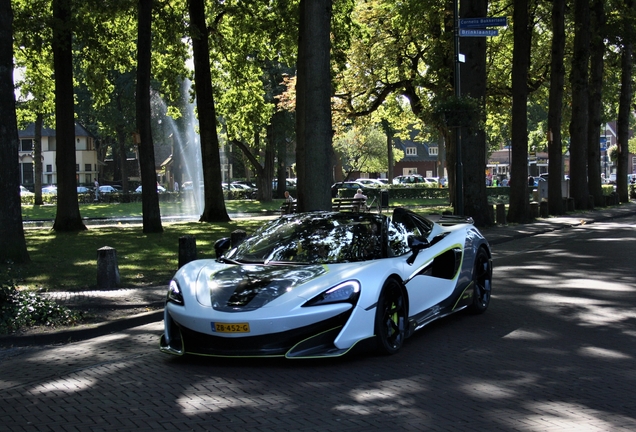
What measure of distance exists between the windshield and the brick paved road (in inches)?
42.9

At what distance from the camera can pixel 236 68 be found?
114 feet

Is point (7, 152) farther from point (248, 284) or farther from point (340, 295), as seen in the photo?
point (340, 295)

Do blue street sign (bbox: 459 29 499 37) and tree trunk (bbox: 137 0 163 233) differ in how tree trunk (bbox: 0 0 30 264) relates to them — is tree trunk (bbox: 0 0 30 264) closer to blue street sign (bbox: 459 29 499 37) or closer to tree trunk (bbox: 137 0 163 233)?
tree trunk (bbox: 137 0 163 233)

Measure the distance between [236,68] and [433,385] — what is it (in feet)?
97.4

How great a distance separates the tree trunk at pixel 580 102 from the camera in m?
35.2

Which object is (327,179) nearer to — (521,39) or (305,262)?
(305,262)

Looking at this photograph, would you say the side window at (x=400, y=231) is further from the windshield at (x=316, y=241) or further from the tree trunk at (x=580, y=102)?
the tree trunk at (x=580, y=102)

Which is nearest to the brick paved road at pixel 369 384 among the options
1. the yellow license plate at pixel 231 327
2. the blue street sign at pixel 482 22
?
the yellow license plate at pixel 231 327

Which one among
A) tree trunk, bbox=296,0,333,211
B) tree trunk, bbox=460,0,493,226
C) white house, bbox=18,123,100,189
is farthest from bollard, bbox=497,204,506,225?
white house, bbox=18,123,100,189

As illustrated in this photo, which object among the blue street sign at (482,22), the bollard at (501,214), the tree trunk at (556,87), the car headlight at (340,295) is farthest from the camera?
the tree trunk at (556,87)

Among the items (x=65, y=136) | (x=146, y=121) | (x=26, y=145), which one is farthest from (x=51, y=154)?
(x=146, y=121)

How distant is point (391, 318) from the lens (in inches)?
301

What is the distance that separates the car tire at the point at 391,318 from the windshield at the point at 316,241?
0.47 m

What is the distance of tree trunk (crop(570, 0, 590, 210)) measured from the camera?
35188 millimetres
